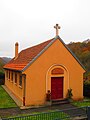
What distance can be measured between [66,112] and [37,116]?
2168 millimetres

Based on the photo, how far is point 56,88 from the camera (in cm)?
1830

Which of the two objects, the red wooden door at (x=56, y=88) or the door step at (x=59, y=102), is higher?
the red wooden door at (x=56, y=88)

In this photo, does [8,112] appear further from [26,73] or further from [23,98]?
[26,73]

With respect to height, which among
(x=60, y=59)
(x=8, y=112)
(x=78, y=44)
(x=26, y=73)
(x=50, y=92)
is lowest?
(x=8, y=112)

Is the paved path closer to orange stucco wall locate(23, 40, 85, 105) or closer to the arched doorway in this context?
orange stucco wall locate(23, 40, 85, 105)

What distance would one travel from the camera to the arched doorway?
17.9 m

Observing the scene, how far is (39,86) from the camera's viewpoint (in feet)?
57.1

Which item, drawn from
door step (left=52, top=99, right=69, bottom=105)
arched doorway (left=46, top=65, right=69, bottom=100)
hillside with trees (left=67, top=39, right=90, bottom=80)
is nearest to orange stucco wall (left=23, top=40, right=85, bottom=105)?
arched doorway (left=46, top=65, right=69, bottom=100)

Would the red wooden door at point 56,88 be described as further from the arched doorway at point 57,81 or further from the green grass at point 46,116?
the green grass at point 46,116

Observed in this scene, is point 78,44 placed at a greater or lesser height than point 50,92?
greater

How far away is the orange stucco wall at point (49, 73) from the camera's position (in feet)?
56.1

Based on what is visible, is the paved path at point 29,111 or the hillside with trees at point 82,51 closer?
the paved path at point 29,111

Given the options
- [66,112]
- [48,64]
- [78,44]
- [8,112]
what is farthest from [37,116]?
[78,44]

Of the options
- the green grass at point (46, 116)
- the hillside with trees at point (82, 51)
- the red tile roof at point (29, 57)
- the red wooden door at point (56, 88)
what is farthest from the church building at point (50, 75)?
the hillside with trees at point (82, 51)
